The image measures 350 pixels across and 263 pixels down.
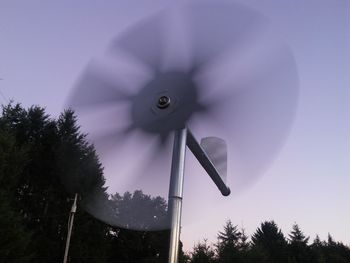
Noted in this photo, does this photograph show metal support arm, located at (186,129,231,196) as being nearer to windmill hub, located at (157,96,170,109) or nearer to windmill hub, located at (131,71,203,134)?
windmill hub, located at (131,71,203,134)

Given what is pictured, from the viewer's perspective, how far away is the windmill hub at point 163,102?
18.3 ft

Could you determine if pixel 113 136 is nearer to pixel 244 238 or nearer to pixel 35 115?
pixel 35 115

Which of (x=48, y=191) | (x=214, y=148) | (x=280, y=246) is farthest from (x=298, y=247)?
(x=214, y=148)

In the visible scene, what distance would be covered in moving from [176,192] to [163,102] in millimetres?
1719

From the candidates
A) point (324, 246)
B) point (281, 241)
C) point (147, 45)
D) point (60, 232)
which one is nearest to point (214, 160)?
point (147, 45)

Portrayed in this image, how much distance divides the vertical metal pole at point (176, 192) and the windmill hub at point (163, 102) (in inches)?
23.4

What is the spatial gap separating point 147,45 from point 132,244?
31.9 meters

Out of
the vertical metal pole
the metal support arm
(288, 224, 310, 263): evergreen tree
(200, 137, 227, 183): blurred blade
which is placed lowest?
the vertical metal pole

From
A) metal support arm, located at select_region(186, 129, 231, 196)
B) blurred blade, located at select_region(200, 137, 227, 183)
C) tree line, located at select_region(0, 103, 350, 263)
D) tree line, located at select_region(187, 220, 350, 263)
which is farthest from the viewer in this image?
tree line, located at select_region(187, 220, 350, 263)

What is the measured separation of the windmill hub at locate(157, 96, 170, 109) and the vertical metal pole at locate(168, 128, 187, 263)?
595 mm

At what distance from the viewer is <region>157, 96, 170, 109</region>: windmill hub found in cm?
557

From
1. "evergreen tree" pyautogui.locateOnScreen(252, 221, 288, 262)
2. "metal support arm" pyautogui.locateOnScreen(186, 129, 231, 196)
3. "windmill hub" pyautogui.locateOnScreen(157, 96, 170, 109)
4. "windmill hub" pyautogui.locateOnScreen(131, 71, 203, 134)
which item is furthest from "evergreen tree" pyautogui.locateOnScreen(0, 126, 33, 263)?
"evergreen tree" pyautogui.locateOnScreen(252, 221, 288, 262)

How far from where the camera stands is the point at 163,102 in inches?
A: 221

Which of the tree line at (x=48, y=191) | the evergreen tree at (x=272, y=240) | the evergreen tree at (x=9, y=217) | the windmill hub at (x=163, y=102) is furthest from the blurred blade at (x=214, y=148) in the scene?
the evergreen tree at (x=272, y=240)
